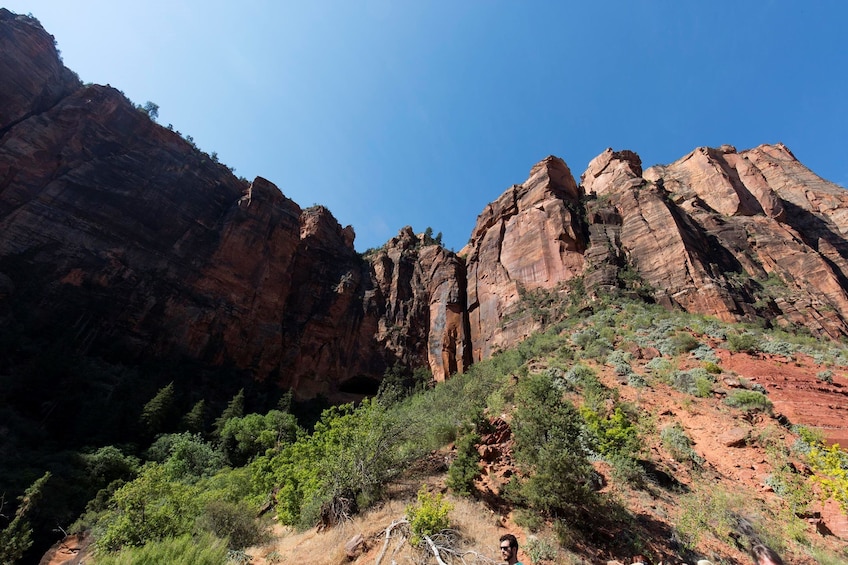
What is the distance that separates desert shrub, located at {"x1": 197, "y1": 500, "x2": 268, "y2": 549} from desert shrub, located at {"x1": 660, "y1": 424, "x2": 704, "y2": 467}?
12.0 metres

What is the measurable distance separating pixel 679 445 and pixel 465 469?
7.22m

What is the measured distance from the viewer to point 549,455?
820cm

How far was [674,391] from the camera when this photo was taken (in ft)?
50.3

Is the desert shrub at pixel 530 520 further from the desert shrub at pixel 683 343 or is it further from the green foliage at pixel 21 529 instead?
the green foliage at pixel 21 529

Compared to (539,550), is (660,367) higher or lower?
higher

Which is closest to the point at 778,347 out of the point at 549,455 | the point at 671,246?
the point at 671,246

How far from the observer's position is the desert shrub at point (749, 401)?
12812mm

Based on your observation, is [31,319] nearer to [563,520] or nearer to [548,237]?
[563,520]

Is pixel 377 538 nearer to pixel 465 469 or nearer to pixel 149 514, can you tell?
pixel 465 469

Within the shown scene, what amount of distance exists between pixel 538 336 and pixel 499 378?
8637mm

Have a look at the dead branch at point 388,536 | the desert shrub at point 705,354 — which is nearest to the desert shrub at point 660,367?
the desert shrub at point 705,354

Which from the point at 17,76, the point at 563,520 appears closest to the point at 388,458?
the point at 563,520

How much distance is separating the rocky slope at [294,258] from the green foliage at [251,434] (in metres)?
9.17

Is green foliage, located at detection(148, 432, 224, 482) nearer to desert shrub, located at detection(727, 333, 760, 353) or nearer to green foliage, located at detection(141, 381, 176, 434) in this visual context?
green foliage, located at detection(141, 381, 176, 434)
